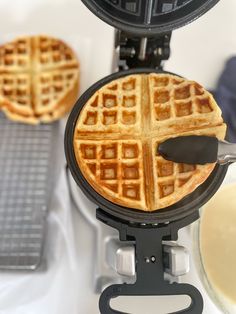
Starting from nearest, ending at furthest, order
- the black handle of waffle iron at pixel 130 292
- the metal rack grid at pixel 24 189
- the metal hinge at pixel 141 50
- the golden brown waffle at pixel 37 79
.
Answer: the black handle of waffle iron at pixel 130 292, the metal hinge at pixel 141 50, the metal rack grid at pixel 24 189, the golden brown waffle at pixel 37 79

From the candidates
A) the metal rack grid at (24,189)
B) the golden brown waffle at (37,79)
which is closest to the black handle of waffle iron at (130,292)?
the metal rack grid at (24,189)

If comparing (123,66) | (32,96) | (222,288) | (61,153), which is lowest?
(222,288)

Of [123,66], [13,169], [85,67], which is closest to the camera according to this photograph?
[123,66]

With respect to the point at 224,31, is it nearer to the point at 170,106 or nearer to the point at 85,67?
the point at 85,67

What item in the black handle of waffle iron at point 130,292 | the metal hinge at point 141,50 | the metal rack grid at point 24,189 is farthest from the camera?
the metal rack grid at point 24,189

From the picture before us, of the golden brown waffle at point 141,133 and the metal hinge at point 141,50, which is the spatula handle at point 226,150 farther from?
the metal hinge at point 141,50

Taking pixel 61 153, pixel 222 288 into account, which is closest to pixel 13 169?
pixel 61 153

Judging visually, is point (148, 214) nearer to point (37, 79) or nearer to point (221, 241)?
point (221, 241)

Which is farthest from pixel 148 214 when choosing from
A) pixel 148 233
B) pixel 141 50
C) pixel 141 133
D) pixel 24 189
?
pixel 24 189
